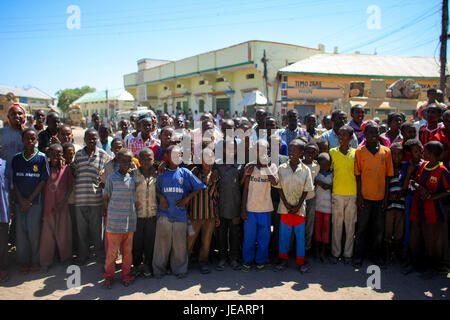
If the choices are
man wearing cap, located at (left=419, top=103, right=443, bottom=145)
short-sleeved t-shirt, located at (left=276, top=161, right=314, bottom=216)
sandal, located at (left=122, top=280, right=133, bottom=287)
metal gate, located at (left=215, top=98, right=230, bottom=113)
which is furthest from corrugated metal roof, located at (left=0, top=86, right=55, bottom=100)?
man wearing cap, located at (left=419, top=103, right=443, bottom=145)

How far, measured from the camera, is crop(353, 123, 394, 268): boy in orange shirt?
3.90m

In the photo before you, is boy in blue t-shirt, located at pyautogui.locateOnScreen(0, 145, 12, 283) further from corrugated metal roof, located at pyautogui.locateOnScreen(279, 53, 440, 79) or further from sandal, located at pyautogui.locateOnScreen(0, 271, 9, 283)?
corrugated metal roof, located at pyautogui.locateOnScreen(279, 53, 440, 79)

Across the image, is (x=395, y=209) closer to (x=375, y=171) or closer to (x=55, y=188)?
(x=375, y=171)

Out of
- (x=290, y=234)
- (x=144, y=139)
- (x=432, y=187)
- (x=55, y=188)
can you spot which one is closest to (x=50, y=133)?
(x=55, y=188)

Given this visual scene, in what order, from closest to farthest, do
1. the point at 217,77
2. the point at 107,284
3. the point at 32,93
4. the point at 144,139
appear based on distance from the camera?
the point at 107,284 < the point at 144,139 < the point at 217,77 < the point at 32,93

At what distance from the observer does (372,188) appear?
3.91 metres

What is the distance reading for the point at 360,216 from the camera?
4.04 m

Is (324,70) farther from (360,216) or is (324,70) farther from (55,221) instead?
(55,221)

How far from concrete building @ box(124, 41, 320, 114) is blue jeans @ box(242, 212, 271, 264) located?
1497 cm

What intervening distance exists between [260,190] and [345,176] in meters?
1.15

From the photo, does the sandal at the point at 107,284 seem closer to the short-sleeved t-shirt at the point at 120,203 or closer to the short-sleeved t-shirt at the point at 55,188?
the short-sleeved t-shirt at the point at 120,203

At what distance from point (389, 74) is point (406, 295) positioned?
19.6 m

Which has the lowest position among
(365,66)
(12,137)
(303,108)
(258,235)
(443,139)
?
(258,235)
